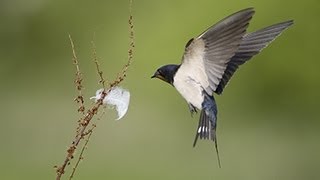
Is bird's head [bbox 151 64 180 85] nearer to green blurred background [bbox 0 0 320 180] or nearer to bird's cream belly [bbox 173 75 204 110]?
bird's cream belly [bbox 173 75 204 110]

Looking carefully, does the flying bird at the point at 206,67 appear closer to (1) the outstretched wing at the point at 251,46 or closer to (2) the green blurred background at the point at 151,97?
(1) the outstretched wing at the point at 251,46

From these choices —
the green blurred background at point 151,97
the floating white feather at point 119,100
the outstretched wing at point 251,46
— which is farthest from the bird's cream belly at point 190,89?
the green blurred background at point 151,97

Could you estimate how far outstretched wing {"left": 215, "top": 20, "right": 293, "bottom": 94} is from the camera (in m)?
2.29

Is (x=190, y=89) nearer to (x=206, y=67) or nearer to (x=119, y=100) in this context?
(x=206, y=67)

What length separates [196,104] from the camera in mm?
2176

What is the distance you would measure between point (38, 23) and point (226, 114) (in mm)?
1764

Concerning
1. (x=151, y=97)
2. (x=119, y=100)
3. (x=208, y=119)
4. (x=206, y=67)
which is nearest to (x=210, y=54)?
(x=206, y=67)

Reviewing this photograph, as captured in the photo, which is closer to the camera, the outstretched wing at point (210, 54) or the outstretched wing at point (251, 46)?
the outstretched wing at point (210, 54)

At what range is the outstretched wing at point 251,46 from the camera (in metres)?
2.29

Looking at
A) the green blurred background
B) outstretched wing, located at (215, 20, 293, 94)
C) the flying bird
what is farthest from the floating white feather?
the green blurred background

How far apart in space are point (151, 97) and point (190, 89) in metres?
3.57

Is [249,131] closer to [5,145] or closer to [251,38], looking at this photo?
[5,145]

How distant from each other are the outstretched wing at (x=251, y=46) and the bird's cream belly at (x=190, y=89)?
0.14m

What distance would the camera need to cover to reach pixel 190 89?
84.0 inches
